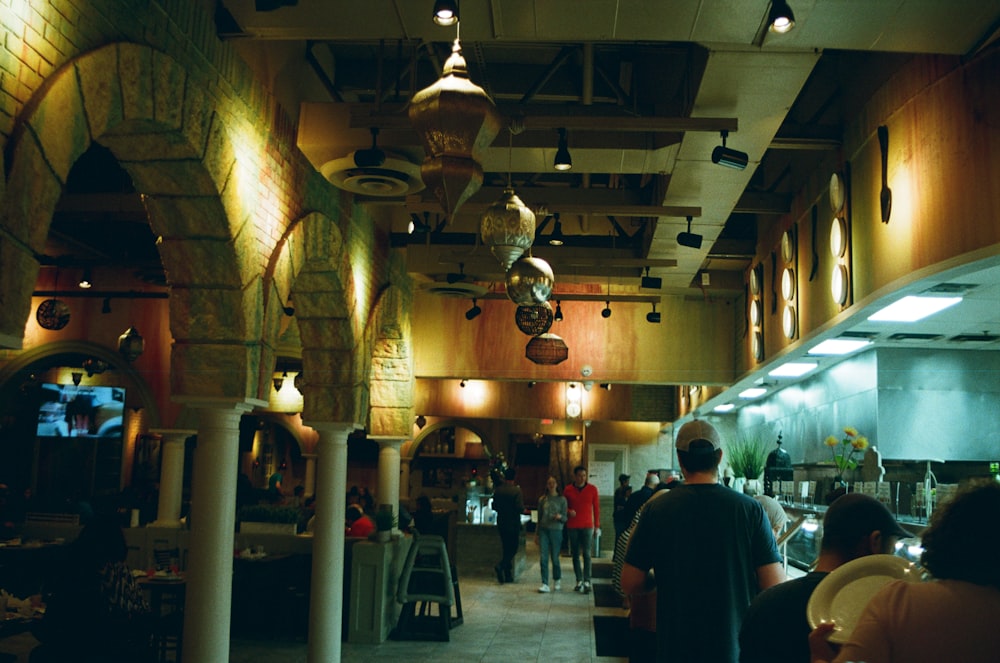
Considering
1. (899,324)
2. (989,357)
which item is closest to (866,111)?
(899,324)

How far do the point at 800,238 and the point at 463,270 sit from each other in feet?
12.7

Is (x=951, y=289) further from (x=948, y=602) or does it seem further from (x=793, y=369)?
(x=793, y=369)

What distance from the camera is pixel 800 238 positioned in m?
8.00

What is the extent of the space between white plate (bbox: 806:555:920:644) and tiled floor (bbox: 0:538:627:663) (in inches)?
264

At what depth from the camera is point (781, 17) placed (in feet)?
12.8

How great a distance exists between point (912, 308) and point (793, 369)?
3837mm

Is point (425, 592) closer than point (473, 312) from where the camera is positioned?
Yes

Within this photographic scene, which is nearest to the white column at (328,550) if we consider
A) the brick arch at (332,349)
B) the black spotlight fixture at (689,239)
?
the brick arch at (332,349)

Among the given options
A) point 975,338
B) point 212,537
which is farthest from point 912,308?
point 212,537

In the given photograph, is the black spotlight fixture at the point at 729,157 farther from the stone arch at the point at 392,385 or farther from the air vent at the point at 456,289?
the stone arch at the point at 392,385

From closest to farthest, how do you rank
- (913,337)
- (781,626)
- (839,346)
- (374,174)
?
(781,626)
(374,174)
(913,337)
(839,346)

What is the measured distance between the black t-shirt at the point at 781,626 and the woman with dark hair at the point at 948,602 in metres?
0.61

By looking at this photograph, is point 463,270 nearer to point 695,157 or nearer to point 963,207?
point 695,157

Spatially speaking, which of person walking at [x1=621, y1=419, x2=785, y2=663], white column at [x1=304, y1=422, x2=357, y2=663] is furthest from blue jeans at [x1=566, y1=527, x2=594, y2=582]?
person walking at [x1=621, y1=419, x2=785, y2=663]
